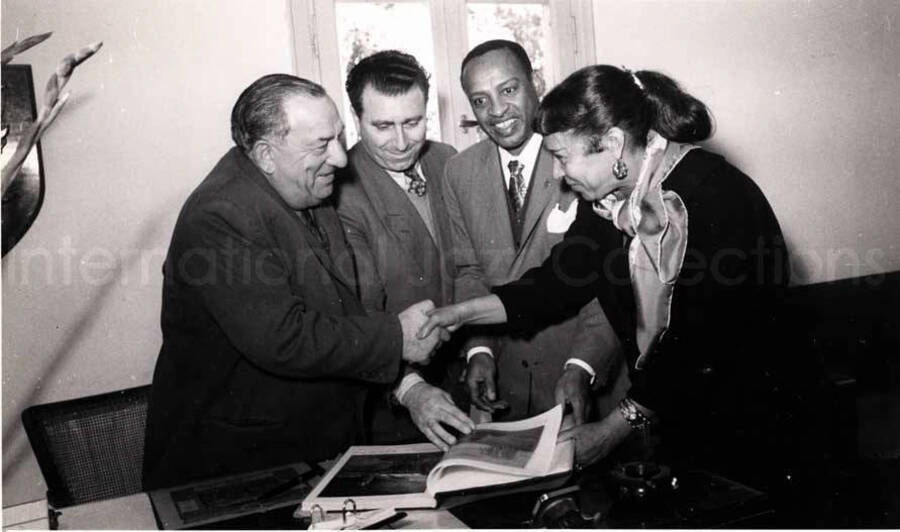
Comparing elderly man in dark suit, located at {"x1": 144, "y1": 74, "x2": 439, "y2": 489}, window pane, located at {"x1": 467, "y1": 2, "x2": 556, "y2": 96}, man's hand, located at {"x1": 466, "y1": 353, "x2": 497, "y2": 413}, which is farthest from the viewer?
window pane, located at {"x1": 467, "y1": 2, "x2": 556, "y2": 96}

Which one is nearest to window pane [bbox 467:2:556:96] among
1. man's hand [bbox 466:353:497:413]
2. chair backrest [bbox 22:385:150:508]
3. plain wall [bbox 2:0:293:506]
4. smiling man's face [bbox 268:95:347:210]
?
plain wall [bbox 2:0:293:506]

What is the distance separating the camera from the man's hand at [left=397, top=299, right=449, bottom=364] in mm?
2090

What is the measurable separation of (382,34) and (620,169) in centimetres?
201

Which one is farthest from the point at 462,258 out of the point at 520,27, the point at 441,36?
the point at 520,27

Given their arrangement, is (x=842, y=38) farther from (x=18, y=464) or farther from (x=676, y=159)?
(x=18, y=464)

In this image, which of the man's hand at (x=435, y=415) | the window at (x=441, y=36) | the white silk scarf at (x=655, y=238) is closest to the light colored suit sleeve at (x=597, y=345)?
the white silk scarf at (x=655, y=238)

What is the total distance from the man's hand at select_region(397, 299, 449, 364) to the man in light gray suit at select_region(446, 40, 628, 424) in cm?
43

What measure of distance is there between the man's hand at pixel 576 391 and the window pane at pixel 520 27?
6.79 ft

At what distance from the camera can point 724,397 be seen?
1752 millimetres

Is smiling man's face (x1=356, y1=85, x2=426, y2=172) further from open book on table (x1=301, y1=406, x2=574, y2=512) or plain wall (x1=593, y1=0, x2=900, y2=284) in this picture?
plain wall (x1=593, y1=0, x2=900, y2=284)

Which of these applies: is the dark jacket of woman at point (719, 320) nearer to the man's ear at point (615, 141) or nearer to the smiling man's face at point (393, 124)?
the man's ear at point (615, 141)

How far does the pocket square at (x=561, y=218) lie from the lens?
257 centimetres

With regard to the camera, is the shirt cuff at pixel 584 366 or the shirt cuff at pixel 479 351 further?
the shirt cuff at pixel 479 351

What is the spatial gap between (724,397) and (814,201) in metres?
3.25
